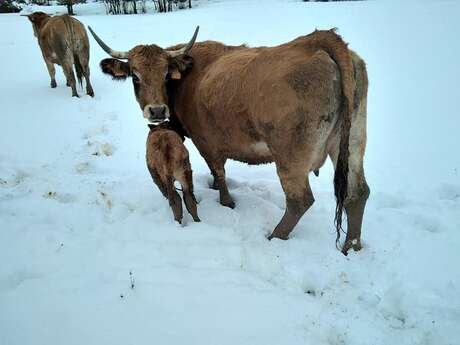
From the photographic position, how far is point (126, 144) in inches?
241

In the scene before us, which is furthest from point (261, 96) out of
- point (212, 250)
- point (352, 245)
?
point (352, 245)

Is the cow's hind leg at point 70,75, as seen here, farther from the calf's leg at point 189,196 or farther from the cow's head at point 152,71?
the calf's leg at point 189,196

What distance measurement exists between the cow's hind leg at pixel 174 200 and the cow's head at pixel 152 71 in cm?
73

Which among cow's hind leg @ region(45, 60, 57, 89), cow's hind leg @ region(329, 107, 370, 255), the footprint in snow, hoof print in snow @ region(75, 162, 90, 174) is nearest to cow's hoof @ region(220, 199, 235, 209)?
cow's hind leg @ region(329, 107, 370, 255)

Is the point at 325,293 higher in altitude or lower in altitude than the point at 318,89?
lower

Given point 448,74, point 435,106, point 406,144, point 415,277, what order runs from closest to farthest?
point 415,277 < point 406,144 < point 435,106 < point 448,74

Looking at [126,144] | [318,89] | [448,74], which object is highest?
[318,89]

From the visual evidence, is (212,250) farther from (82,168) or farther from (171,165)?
(82,168)

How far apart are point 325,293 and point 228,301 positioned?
83cm

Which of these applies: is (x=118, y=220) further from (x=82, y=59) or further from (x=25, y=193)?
(x=82, y=59)

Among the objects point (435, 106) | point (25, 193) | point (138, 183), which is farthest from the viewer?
point (435, 106)

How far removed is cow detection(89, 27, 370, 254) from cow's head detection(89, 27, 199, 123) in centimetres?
1

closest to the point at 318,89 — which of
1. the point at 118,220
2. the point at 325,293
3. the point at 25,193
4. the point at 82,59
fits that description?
the point at 325,293

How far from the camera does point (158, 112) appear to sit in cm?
385
